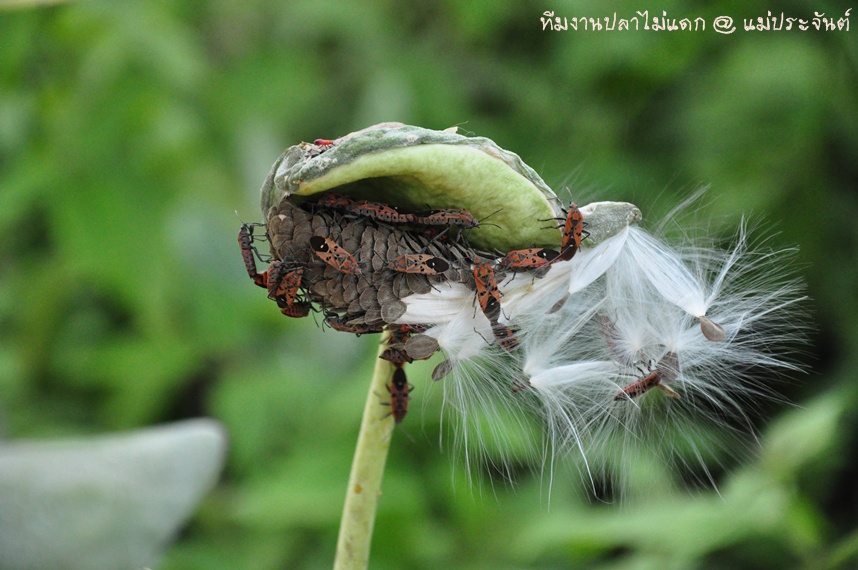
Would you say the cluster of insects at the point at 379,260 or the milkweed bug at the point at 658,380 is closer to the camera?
the cluster of insects at the point at 379,260

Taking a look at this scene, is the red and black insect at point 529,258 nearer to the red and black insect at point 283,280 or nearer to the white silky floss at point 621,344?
the white silky floss at point 621,344

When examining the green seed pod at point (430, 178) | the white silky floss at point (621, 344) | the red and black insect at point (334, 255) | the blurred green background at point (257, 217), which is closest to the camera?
the green seed pod at point (430, 178)

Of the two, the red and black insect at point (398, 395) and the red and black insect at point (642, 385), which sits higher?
the red and black insect at point (398, 395)

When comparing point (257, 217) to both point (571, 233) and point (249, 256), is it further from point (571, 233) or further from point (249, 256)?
point (571, 233)

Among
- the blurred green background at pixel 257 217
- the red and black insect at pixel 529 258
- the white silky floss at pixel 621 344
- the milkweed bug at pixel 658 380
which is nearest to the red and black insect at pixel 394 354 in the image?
the white silky floss at pixel 621 344

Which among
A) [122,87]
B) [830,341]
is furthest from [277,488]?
[830,341]

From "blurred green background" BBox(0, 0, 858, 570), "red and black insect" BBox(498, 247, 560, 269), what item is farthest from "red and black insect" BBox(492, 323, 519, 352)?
"blurred green background" BBox(0, 0, 858, 570)
